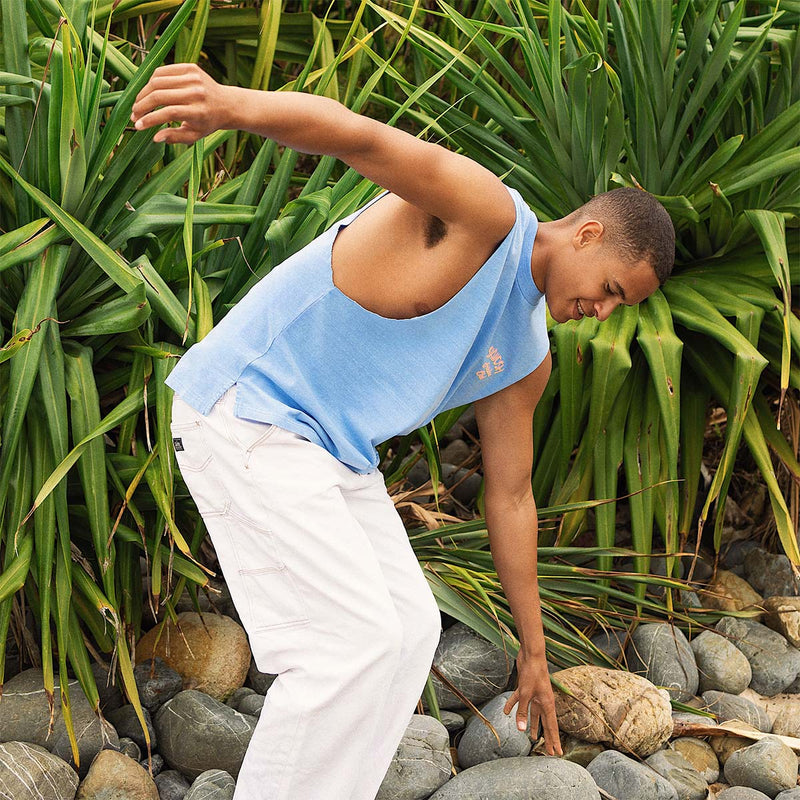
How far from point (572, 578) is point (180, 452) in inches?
56.2

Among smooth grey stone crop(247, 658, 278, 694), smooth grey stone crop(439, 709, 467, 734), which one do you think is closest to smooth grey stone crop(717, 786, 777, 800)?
smooth grey stone crop(439, 709, 467, 734)

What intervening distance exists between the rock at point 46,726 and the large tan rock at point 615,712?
3.36ft

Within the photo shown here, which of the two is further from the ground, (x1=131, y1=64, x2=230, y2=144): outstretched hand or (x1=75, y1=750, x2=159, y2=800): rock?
(x1=131, y1=64, x2=230, y2=144): outstretched hand

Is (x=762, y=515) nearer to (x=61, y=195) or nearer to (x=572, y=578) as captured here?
(x=572, y=578)

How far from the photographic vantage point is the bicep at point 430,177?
1501 millimetres

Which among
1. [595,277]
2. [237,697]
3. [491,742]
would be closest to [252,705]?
[237,697]

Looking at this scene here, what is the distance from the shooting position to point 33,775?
2.17 meters

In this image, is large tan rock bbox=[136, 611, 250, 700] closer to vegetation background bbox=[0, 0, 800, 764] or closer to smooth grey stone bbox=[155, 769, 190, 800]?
vegetation background bbox=[0, 0, 800, 764]

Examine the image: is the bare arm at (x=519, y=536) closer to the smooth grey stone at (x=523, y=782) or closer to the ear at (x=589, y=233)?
the smooth grey stone at (x=523, y=782)

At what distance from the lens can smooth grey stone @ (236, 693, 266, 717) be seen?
2.56 m

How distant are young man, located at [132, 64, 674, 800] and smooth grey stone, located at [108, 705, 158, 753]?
2.61ft

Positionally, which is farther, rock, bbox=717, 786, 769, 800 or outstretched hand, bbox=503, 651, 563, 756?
rock, bbox=717, 786, 769, 800

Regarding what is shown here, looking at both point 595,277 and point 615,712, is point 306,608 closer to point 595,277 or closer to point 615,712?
point 595,277

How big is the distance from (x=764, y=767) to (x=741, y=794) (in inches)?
4.8
